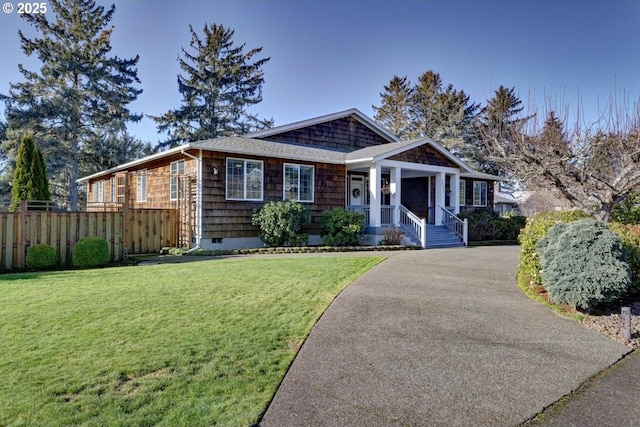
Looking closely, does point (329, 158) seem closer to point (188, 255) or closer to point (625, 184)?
point (188, 255)

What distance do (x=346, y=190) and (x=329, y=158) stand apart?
2000mm

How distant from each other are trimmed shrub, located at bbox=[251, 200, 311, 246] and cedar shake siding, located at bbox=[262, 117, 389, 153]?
16.2ft

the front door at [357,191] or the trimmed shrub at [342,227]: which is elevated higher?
the front door at [357,191]

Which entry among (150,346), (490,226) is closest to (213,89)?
(490,226)

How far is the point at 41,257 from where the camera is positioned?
9.71m

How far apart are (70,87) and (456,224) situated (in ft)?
85.0

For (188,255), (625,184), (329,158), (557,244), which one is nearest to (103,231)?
(188,255)

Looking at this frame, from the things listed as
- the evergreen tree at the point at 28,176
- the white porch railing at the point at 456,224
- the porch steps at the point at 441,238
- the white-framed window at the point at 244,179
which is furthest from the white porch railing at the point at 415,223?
the evergreen tree at the point at 28,176

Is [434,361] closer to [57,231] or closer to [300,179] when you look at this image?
[57,231]

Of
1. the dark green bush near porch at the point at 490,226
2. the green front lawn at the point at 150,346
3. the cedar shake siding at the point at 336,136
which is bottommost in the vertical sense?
the green front lawn at the point at 150,346

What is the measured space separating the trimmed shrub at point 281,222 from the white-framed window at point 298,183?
1.19 m

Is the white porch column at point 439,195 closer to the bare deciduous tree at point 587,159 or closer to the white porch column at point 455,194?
the white porch column at point 455,194

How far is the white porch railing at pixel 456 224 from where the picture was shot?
16.2 m

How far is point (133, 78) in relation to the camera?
2836 cm
